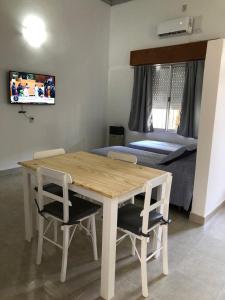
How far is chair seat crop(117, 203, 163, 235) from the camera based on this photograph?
A: 5.81ft

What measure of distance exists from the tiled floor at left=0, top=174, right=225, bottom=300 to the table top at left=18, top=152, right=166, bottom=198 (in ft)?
2.57

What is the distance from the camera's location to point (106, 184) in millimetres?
1759

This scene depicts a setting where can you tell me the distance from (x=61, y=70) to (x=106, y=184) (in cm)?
377

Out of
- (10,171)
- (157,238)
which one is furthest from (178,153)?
(10,171)

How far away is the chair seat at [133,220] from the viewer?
177 centimetres

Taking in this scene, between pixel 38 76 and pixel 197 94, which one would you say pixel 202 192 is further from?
pixel 38 76

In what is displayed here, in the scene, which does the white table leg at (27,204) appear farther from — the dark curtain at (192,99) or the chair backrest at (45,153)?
the dark curtain at (192,99)

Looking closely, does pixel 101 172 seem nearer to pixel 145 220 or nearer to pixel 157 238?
pixel 145 220

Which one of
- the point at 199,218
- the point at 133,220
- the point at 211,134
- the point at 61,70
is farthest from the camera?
the point at 61,70

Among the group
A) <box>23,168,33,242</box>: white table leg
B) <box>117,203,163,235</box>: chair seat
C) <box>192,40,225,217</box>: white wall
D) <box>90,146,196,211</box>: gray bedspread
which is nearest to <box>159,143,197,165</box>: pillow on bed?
<box>90,146,196,211</box>: gray bedspread

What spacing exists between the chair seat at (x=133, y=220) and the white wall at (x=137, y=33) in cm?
337

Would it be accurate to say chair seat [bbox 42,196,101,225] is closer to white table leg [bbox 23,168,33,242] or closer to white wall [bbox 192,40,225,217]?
white table leg [bbox 23,168,33,242]

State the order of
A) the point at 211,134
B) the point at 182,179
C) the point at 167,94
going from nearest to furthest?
the point at 211,134
the point at 182,179
the point at 167,94

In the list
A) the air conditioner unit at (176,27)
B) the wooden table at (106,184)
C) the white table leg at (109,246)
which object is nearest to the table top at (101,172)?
the wooden table at (106,184)
